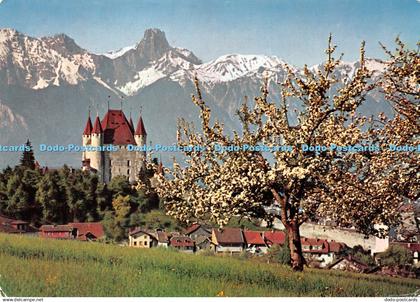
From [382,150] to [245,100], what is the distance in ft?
9.16

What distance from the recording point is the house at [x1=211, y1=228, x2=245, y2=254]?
52.8 ft

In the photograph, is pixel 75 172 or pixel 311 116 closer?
pixel 311 116

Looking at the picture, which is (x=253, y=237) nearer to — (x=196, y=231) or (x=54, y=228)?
(x=196, y=231)

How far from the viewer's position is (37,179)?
690 inches

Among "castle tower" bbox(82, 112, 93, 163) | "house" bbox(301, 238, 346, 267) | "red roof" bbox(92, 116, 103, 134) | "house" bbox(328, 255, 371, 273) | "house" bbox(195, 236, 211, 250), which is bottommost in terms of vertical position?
"house" bbox(328, 255, 371, 273)

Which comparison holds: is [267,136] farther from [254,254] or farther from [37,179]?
[37,179]

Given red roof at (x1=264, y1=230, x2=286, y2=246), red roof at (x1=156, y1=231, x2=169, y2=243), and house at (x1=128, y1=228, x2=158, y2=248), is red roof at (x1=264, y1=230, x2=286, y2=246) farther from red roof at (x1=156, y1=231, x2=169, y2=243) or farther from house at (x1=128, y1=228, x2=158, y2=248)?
house at (x1=128, y1=228, x2=158, y2=248)

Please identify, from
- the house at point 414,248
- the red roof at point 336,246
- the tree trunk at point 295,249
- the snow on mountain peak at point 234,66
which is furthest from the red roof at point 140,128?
the house at point 414,248

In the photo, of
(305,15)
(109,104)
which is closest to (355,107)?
(305,15)

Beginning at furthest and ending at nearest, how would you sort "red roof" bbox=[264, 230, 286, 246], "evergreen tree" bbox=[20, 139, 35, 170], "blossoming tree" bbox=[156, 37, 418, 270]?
"red roof" bbox=[264, 230, 286, 246] < "evergreen tree" bbox=[20, 139, 35, 170] < "blossoming tree" bbox=[156, 37, 418, 270]

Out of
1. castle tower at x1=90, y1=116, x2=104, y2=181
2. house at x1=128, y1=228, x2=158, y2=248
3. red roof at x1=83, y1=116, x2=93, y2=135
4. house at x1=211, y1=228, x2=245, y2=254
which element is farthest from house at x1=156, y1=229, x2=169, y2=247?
red roof at x1=83, y1=116, x2=93, y2=135

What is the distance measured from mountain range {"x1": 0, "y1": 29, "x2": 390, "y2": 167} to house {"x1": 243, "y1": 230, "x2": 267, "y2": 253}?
2.94 meters

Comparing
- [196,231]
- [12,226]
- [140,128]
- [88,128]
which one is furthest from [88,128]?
[196,231]

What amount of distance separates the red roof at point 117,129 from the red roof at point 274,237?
11.8 feet
